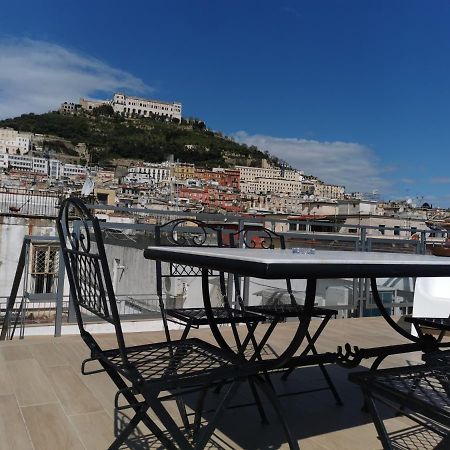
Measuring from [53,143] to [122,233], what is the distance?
95.3 m

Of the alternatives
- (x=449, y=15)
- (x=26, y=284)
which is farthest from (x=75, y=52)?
(x=26, y=284)

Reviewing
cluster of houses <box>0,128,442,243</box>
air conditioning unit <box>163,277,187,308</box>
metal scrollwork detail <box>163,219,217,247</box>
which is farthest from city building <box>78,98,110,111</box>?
metal scrollwork detail <box>163,219,217,247</box>

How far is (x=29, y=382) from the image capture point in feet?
7.45

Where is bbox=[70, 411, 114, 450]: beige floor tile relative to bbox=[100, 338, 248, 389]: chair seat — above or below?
below

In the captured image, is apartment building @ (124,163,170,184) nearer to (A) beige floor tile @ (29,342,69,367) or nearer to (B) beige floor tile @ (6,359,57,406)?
(A) beige floor tile @ (29,342,69,367)

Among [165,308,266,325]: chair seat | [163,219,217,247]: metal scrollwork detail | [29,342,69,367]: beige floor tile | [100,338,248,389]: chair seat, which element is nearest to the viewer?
[100,338,248,389]: chair seat

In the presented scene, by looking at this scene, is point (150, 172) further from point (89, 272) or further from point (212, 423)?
point (212, 423)

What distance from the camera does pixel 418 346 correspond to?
6.43 feet

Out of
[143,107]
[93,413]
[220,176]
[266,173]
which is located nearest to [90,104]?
[143,107]

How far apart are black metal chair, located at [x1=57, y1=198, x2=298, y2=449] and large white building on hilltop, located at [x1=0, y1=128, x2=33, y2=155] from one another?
9657 centimetres

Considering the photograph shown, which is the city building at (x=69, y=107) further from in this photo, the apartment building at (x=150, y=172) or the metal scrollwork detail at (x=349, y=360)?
the metal scrollwork detail at (x=349, y=360)

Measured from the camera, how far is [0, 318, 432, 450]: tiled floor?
1.74m

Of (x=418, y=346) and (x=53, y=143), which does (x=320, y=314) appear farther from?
(x=53, y=143)

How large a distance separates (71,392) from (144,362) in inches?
35.8
